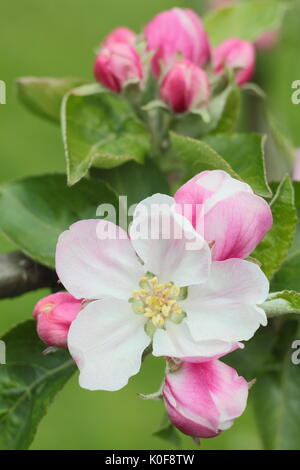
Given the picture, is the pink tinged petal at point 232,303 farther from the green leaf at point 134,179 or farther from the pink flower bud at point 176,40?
the pink flower bud at point 176,40

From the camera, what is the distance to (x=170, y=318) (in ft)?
2.37

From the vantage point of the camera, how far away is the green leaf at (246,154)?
780 millimetres

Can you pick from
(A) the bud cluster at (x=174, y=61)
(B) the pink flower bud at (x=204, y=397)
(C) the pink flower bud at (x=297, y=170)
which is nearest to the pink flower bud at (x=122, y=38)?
(A) the bud cluster at (x=174, y=61)

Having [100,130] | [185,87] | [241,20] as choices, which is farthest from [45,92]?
[241,20]

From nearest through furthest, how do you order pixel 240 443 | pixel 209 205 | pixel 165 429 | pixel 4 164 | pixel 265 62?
1. pixel 209 205
2. pixel 165 429
3. pixel 265 62
4. pixel 240 443
5. pixel 4 164

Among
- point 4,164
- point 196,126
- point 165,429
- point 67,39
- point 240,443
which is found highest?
point 196,126

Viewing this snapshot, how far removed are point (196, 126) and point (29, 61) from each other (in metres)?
3.08

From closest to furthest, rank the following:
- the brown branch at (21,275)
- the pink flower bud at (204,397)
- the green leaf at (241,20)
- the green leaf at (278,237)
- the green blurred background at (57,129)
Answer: the pink flower bud at (204,397) < the green leaf at (278,237) < the brown branch at (21,275) < the green leaf at (241,20) < the green blurred background at (57,129)

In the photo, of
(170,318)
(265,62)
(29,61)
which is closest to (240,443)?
(265,62)

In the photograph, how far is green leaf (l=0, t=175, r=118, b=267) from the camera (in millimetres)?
881

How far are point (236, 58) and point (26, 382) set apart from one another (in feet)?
1.54

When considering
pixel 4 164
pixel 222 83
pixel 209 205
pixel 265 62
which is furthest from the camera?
pixel 4 164

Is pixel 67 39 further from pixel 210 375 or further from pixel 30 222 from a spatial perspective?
pixel 210 375

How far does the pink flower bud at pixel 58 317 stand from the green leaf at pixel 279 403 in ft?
1.33
